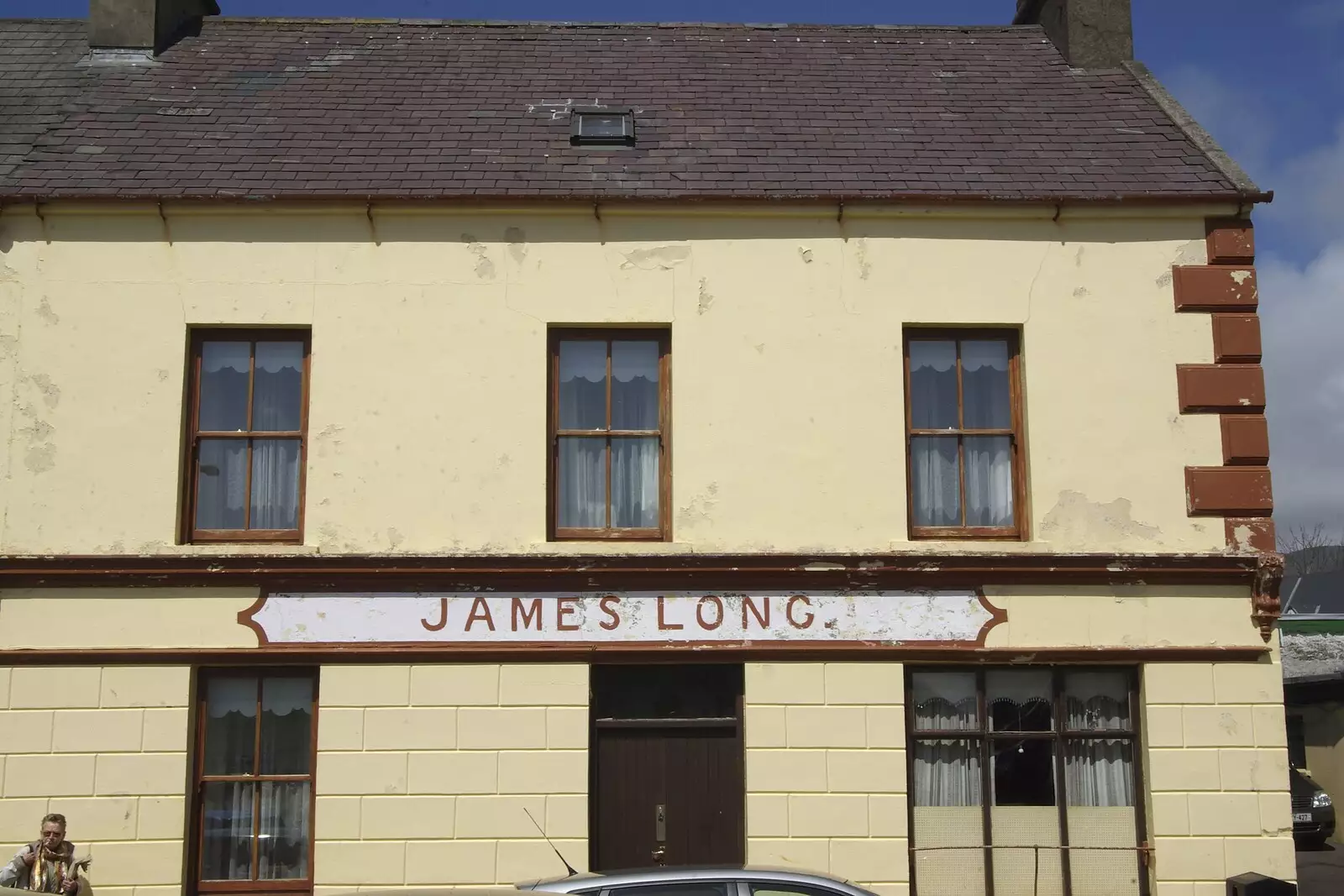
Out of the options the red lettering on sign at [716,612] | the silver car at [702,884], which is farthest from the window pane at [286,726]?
the silver car at [702,884]

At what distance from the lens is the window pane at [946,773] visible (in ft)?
38.2

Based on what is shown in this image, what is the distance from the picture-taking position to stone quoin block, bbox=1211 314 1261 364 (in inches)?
474

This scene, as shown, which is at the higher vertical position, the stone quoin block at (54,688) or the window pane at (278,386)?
the window pane at (278,386)

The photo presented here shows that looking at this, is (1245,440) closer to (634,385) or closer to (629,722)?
(634,385)

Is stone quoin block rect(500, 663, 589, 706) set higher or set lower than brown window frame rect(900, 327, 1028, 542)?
lower

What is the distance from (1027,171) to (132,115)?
9022 mm

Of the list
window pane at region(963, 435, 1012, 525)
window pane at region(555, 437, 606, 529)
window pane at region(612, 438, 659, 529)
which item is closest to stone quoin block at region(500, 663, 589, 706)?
window pane at region(555, 437, 606, 529)

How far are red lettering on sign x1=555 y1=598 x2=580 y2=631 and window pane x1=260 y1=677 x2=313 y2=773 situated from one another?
2.24 metres

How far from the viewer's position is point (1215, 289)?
12.2 meters

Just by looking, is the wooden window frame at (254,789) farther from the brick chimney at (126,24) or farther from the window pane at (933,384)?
the brick chimney at (126,24)

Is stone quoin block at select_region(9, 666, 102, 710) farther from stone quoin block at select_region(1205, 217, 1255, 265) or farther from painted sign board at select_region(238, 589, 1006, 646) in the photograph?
stone quoin block at select_region(1205, 217, 1255, 265)

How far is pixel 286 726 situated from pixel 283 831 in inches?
34.7

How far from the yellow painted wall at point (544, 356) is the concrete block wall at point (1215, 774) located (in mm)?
1258

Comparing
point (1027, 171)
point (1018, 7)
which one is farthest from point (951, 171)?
point (1018, 7)
